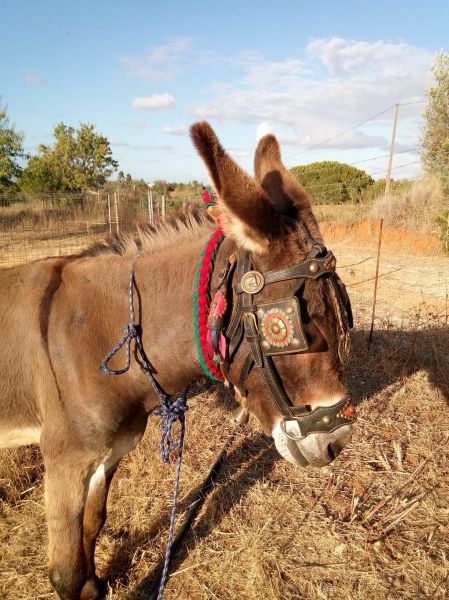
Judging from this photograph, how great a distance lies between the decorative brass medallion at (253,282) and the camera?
1.72m

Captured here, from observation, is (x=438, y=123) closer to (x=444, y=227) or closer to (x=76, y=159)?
(x=444, y=227)

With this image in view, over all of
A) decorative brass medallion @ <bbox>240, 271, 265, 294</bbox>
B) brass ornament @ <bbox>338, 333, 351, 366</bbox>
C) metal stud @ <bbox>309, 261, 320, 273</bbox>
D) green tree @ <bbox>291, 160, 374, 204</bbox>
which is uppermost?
green tree @ <bbox>291, 160, 374, 204</bbox>

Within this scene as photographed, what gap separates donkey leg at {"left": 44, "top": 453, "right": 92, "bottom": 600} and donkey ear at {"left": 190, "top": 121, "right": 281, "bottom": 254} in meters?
1.48

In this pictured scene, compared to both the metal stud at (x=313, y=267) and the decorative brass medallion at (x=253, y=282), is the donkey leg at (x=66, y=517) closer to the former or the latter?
the decorative brass medallion at (x=253, y=282)

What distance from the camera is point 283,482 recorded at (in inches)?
143

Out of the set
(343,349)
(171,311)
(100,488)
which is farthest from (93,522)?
(343,349)

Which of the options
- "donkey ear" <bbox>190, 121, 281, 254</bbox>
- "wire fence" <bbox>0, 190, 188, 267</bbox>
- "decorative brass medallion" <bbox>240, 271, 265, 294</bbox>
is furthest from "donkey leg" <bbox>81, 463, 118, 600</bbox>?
"wire fence" <bbox>0, 190, 188, 267</bbox>

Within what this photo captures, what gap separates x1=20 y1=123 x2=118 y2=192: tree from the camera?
3869 centimetres

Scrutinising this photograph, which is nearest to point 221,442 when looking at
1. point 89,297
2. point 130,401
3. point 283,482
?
point 283,482

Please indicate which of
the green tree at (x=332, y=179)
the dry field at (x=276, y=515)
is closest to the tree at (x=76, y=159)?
the green tree at (x=332, y=179)

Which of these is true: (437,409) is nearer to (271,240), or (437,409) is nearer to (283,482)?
(283,482)

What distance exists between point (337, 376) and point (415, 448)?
2846 mm

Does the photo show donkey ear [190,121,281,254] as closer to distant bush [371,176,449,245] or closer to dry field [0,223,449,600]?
dry field [0,223,449,600]

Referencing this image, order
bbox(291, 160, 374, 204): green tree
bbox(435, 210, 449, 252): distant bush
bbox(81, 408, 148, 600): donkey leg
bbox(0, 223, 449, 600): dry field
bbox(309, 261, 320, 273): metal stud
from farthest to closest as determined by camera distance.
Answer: bbox(291, 160, 374, 204): green tree, bbox(435, 210, 449, 252): distant bush, bbox(0, 223, 449, 600): dry field, bbox(81, 408, 148, 600): donkey leg, bbox(309, 261, 320, 273): metal stud
